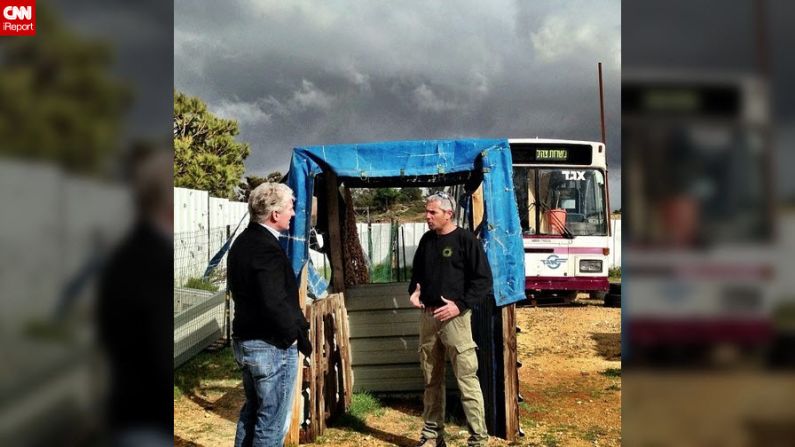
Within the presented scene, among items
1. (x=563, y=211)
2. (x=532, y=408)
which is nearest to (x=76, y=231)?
(x=532, y=408)

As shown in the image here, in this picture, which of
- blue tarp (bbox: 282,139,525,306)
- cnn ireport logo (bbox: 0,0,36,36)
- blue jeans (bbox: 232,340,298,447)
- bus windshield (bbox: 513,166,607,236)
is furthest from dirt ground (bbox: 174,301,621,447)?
cnn ireport logo (bbox: 0,0,36,36)

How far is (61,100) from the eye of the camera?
835 mm

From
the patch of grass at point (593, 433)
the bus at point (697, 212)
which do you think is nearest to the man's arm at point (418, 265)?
the patch of grass at point (593, 433)

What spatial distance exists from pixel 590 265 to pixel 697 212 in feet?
36.0

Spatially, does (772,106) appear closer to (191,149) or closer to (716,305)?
(716,305)

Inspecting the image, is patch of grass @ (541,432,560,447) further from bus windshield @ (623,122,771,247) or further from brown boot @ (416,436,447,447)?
bus windshield @ (623,122,771,247)

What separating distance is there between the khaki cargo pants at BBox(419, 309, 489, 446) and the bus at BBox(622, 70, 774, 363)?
3406 millimetres

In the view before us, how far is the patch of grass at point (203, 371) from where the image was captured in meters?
6.85

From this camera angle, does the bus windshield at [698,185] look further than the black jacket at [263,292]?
No

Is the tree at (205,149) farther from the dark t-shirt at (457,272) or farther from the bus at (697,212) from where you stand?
the bus at (697,212)

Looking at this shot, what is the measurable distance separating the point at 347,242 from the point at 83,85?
5268 mm

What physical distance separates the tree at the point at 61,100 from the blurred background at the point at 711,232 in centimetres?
77

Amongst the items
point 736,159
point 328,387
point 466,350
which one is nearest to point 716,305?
point 736,159

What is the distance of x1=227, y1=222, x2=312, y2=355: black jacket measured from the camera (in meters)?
2.95
